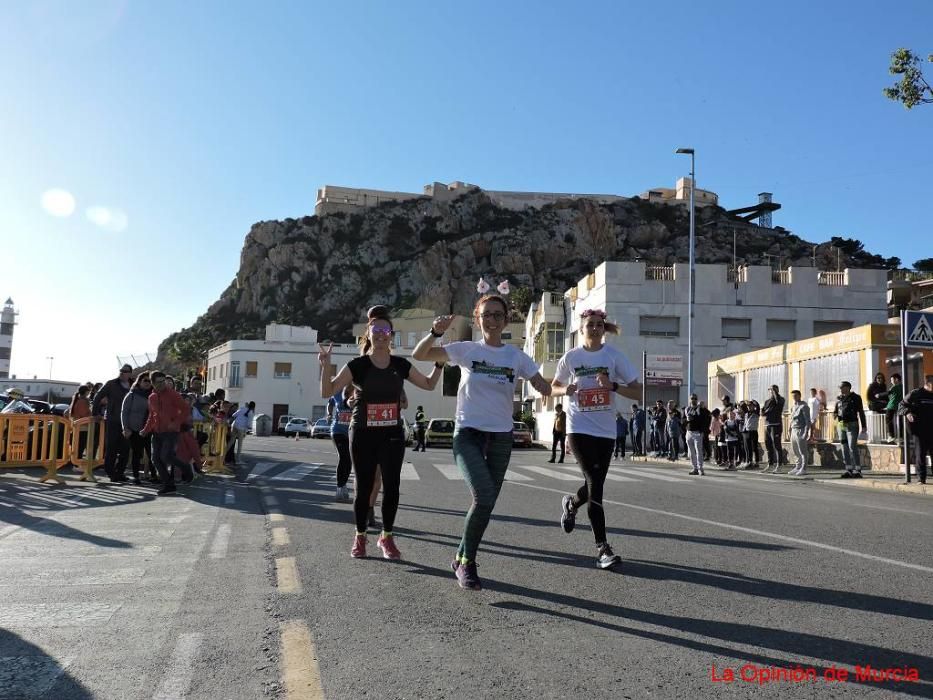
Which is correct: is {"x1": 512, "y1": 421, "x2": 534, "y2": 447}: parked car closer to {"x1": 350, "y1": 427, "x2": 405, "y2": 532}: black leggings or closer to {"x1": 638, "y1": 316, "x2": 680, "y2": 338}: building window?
{"x1": 638, "y1": 316, "x2": 680, "y2": 338}: building window

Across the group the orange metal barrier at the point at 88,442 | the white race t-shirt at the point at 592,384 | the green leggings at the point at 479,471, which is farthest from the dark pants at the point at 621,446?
the green leggings at the point at 479,471

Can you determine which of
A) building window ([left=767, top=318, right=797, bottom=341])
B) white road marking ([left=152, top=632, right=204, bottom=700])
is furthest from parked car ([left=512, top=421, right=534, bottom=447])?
white road marking ([left=152, top=632, right=204, bottom=700])

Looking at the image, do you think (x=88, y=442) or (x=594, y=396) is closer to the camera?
(x=594, y=396)

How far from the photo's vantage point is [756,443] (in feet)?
67.3

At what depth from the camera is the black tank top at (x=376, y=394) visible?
18.7 ft

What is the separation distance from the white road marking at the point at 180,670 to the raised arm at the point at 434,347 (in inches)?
90.0

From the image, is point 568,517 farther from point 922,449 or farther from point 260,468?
point 260,468

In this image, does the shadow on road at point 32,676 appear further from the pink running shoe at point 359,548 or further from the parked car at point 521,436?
the parked car at point 521,436

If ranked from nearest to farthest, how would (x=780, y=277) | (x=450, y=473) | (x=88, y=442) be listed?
(x=88, y=442), (x=450, y=473), (x=780, y=277)

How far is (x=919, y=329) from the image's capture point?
14352 millimetres

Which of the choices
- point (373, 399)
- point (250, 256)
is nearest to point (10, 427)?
point (373, 399)

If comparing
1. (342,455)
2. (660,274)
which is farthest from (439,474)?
(660,274)

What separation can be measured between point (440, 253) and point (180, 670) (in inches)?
4484

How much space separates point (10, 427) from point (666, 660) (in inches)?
500
